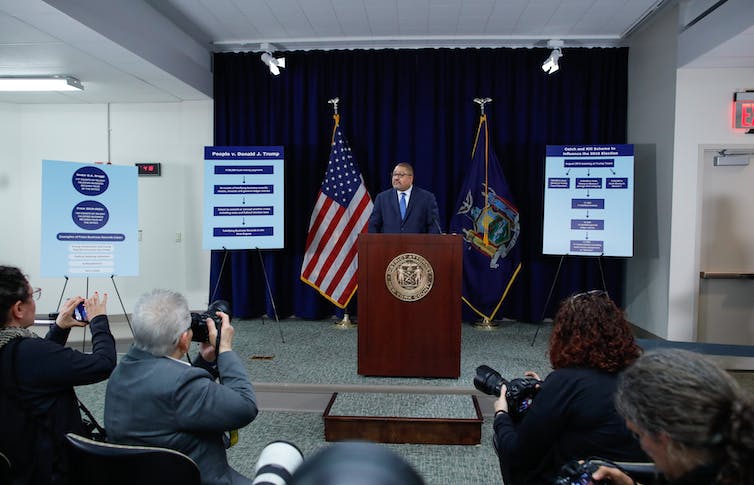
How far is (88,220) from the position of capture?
12.6ft

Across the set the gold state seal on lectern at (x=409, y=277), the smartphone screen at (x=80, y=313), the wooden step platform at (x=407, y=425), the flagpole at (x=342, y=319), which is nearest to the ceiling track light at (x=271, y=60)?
the flagpole at (x=342, y=319)

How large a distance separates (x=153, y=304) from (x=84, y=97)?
4998mm

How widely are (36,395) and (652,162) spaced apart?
4855 mm

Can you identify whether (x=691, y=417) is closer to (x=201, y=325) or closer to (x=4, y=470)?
(x=201, y=325)

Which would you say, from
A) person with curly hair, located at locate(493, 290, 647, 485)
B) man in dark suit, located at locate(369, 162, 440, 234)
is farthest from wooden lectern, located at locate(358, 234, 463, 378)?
person with curly hair, located at locate(493, 290, 647, 485)

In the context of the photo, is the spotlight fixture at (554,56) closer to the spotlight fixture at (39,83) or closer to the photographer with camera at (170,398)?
the photographer with camera at (170,398)

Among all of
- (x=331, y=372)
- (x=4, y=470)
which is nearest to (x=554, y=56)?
(x=331, y=372)

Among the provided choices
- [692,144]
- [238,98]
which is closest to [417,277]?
[692,144]

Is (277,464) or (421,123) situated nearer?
(277,464)

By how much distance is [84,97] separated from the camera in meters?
5.25

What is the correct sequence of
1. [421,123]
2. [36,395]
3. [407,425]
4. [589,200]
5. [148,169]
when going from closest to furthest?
[36,395] < [407,425] < [589,200] < [421,123] < [148,169]

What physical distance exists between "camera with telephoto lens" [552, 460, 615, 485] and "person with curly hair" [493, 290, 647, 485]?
0.20 m

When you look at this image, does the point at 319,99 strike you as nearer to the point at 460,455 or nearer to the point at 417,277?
the point at 417,277

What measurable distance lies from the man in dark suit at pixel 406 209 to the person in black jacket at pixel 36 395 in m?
2.77
